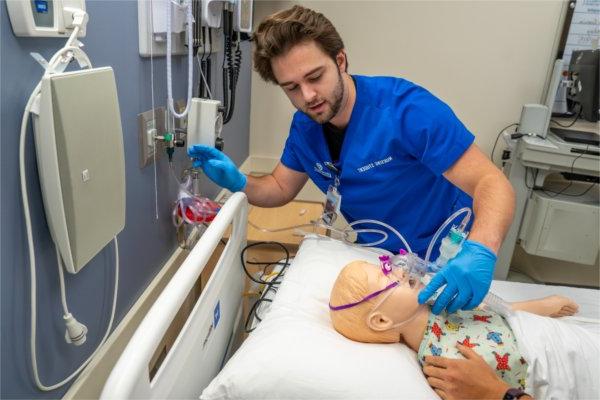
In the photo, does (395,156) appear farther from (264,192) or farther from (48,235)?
(48,235)

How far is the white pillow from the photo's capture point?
2.80ft

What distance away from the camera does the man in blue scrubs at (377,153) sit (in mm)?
1166

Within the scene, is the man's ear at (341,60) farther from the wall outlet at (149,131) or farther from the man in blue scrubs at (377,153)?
the wall outlet at (149,131)

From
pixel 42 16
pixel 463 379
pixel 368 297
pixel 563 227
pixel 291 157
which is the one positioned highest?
pixel 42 16

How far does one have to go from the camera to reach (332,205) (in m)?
1.56

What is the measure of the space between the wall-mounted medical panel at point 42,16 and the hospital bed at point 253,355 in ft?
1.55

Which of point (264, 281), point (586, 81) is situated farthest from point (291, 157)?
point (586, 81)

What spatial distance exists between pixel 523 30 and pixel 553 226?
3.93 feet

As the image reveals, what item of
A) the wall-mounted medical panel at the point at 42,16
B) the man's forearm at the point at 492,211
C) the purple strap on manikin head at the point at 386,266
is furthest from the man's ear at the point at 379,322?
the wall-mounted medical panel at the point at 42,16

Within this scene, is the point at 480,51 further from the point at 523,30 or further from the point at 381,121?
the point at 381,121

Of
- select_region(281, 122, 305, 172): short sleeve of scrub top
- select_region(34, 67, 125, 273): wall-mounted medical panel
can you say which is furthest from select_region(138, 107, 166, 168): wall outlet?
select_region(281, 122, 305, 172): short sleeve of scrub top

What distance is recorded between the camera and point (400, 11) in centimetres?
265

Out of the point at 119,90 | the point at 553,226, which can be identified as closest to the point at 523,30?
the point at 553,226

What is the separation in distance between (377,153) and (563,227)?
1.56 meters
